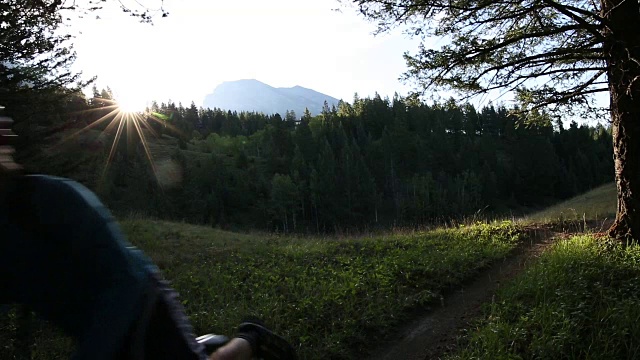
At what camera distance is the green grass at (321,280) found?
4914 millimetres

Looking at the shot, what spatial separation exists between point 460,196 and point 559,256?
233ft

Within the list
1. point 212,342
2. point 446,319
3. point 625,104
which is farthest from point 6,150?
point 625,104

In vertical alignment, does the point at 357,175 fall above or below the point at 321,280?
below

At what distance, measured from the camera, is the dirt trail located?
15.2 feet

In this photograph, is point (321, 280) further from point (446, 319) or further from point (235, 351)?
point (235, 351)

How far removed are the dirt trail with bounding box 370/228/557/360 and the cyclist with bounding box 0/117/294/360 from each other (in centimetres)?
409

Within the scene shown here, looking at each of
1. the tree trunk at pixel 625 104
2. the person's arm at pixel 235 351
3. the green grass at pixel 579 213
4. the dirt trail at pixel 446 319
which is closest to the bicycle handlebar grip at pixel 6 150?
the person's arm at pixel 235 351

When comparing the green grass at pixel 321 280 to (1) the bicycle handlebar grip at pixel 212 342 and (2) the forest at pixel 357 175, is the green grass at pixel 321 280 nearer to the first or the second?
(1) the bicycle handlebar grip at pixel 212 342

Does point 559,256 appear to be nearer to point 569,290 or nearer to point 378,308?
point 569,290

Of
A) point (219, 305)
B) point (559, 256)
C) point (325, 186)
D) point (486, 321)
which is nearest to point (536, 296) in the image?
point (486, 321)

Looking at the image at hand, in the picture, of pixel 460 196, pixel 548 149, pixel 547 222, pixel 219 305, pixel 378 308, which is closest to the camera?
pixel 378 308

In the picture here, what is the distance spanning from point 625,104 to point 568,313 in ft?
12.3

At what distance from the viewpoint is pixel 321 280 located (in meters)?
6.47

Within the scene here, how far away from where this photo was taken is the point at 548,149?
80312 millimetres
